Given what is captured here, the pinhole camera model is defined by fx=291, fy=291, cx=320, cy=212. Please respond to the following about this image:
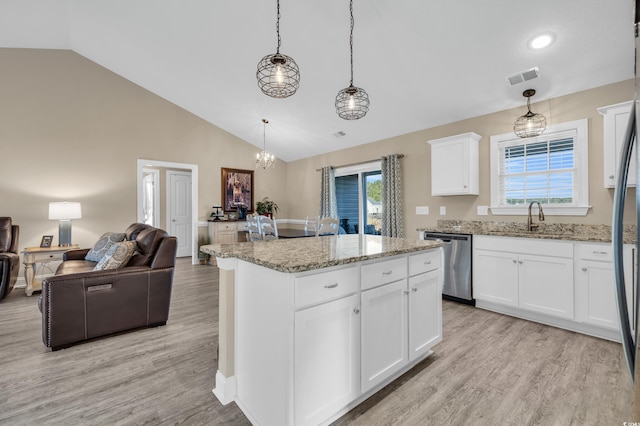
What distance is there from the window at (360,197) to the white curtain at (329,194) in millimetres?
88

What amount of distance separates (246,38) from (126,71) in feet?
9.61

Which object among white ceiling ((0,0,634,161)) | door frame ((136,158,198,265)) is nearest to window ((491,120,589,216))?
white ceiling ((0,0,634,161))

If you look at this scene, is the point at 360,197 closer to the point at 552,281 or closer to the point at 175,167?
the point at 552,281

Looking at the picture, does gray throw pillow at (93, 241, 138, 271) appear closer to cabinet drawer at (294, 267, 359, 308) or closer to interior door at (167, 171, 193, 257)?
cabinet drawer at (294, 267, 359, 308)

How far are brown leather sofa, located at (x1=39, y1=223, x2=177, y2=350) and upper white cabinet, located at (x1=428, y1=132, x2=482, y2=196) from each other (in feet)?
11.5

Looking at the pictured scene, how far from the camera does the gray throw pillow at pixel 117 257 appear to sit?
277 cm

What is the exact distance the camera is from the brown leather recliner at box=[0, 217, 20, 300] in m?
3.66

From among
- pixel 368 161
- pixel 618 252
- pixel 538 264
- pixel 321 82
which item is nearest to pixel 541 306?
pixel 538 264

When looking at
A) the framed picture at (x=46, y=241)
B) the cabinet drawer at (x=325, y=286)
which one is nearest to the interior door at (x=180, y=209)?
the framed picture at (x=46, y=241)

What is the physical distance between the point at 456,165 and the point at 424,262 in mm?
2273

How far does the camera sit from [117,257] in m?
2.81

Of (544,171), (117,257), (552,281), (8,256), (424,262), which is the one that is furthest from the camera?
(8,256)

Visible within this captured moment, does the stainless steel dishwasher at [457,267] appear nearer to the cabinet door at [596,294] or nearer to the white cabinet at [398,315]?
the cabinet door at [596,294]

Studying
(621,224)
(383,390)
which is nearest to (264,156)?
(383,390)
